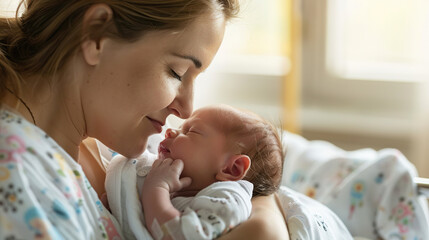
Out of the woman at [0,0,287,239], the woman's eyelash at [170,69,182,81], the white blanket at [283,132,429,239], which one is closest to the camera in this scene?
the woman at [0,0,287,239]

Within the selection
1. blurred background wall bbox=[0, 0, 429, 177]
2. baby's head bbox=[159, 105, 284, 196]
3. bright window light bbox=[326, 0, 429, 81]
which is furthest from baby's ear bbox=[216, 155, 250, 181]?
bright window light bbox=[326, 0, 429, 81]

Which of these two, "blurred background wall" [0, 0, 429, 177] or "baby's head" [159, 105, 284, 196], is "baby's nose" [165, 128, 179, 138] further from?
"blurred background wall" [0, 0, 429, 177]

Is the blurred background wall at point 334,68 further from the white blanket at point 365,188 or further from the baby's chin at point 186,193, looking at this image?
the baby's chin at point 186,193

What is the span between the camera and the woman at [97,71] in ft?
3.84

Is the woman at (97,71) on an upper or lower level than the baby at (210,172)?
upper

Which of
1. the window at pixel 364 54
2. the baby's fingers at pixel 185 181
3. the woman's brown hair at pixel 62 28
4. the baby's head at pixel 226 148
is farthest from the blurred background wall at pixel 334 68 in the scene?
the woman's brown hair at pixel 62 28

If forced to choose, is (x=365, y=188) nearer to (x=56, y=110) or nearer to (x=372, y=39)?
(x=56, y=110)

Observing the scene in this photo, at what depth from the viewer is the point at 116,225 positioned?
1.24 meters

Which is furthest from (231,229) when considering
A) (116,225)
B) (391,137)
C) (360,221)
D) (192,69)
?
(391,137)

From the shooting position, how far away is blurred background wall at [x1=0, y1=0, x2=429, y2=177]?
Result: 2828mm

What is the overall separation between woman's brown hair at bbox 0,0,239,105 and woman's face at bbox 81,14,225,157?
24 mm

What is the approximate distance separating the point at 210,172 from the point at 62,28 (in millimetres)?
459

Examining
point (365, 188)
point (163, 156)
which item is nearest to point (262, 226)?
point (163, 156)

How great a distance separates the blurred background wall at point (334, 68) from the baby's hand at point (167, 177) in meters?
1.53
